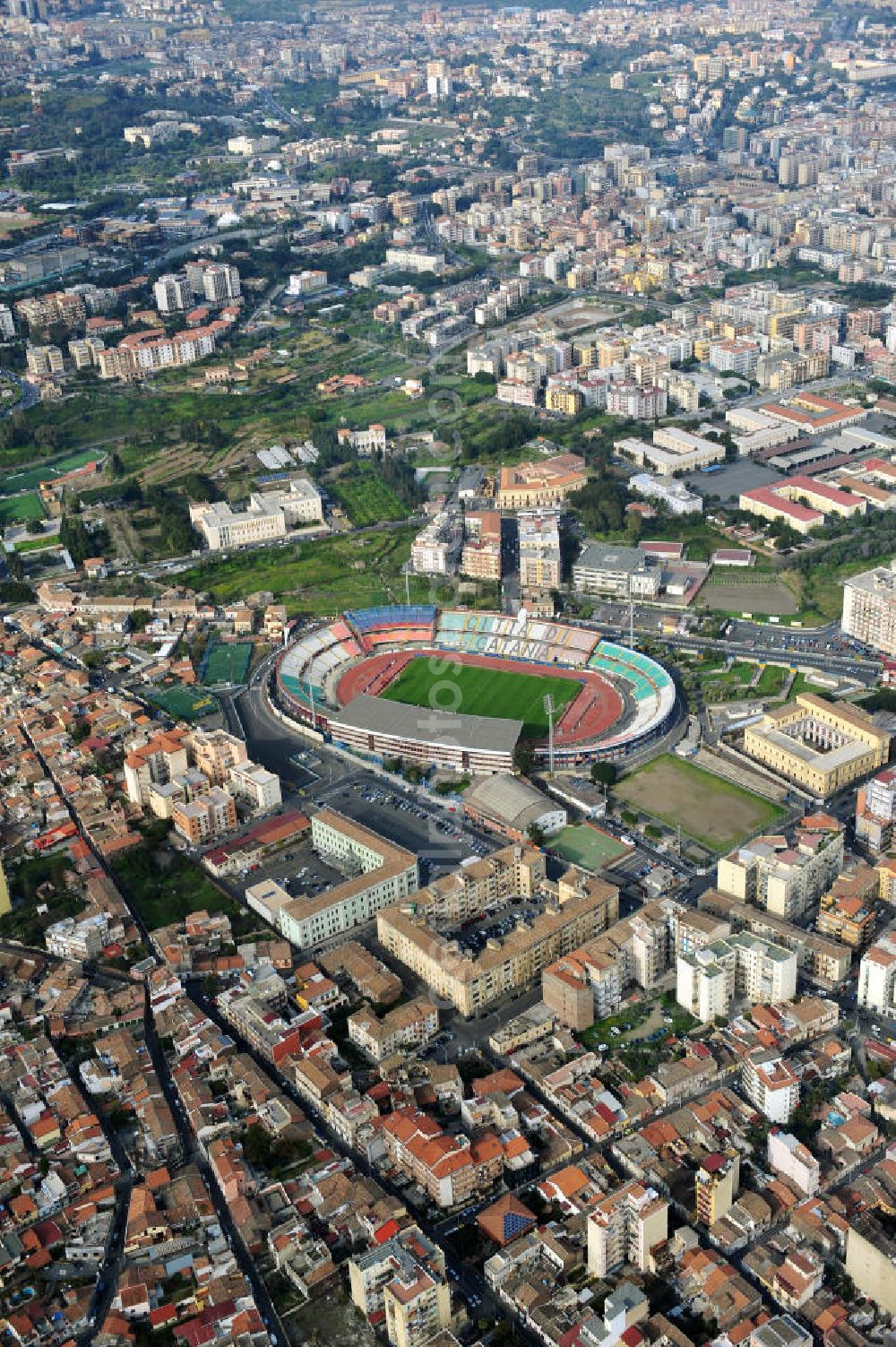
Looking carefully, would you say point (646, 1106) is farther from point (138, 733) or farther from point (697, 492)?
point (697, 492)

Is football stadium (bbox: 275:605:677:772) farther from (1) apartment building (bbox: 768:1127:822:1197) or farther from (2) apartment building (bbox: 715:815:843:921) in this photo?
(1) apartment building (bbox: 768:1127:822:1197)

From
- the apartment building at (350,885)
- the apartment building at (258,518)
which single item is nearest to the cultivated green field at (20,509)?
the apartment building at (258,518)

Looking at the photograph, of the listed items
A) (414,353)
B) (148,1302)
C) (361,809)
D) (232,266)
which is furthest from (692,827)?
(232,266)

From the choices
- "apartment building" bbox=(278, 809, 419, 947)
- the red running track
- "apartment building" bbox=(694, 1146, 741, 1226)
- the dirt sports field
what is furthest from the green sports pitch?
"apartment building" bbox=(694, 1146, 741, 1226)

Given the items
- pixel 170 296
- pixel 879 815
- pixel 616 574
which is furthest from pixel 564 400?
pixel 879 815

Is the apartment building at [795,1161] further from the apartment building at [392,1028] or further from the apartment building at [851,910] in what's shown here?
the apartment building at [392,1028]

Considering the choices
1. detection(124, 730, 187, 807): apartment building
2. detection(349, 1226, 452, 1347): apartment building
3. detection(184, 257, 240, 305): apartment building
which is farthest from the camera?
detection(184, 257, 240, 305): apartment building
